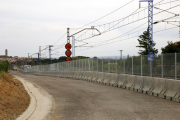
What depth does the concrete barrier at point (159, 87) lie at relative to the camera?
14.5m

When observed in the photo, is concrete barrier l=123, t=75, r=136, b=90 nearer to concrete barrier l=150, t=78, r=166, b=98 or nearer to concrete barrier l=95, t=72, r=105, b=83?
concrete barrier l=150, t=78, r=166, b=98

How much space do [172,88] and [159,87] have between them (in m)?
1.31

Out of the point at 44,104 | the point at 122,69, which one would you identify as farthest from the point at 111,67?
the point at 44,104

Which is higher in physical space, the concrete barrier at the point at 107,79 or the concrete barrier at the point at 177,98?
the concrete barrier at the point at 107,79

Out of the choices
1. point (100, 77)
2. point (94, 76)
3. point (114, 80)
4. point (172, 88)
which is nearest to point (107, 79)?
point (114, 80)

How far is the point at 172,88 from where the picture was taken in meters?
13.7

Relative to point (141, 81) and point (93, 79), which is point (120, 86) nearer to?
point (141, 81)

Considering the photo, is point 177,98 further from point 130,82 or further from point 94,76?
point 94,76

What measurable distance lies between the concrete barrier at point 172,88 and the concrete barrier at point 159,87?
0.31 metres

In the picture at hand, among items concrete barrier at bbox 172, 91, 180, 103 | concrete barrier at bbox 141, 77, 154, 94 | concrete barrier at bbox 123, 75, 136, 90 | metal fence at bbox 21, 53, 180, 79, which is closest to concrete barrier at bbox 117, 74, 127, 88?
concrete barrier at bbox 123, 75, 136, 90

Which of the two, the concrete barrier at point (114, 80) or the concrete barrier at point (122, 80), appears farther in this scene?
the concrete barrier at point (114, 80)

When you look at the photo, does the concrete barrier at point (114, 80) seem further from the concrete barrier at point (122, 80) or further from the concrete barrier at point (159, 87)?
the concrete barrier at point (159, 87)

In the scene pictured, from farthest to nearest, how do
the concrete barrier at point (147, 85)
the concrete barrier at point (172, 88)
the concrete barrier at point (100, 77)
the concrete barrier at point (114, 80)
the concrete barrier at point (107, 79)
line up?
1. the concrete barrier at point (100, 77)
2. the concrete barrier at point (107, 79)
3. the concrete barrier at point (114, 80)
4. the concrete barrier at point (147, 85)
5. the concrete barrier at point (172, 88)

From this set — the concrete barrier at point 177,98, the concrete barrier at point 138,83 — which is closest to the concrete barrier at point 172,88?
the concrete barrier at point 177,98
